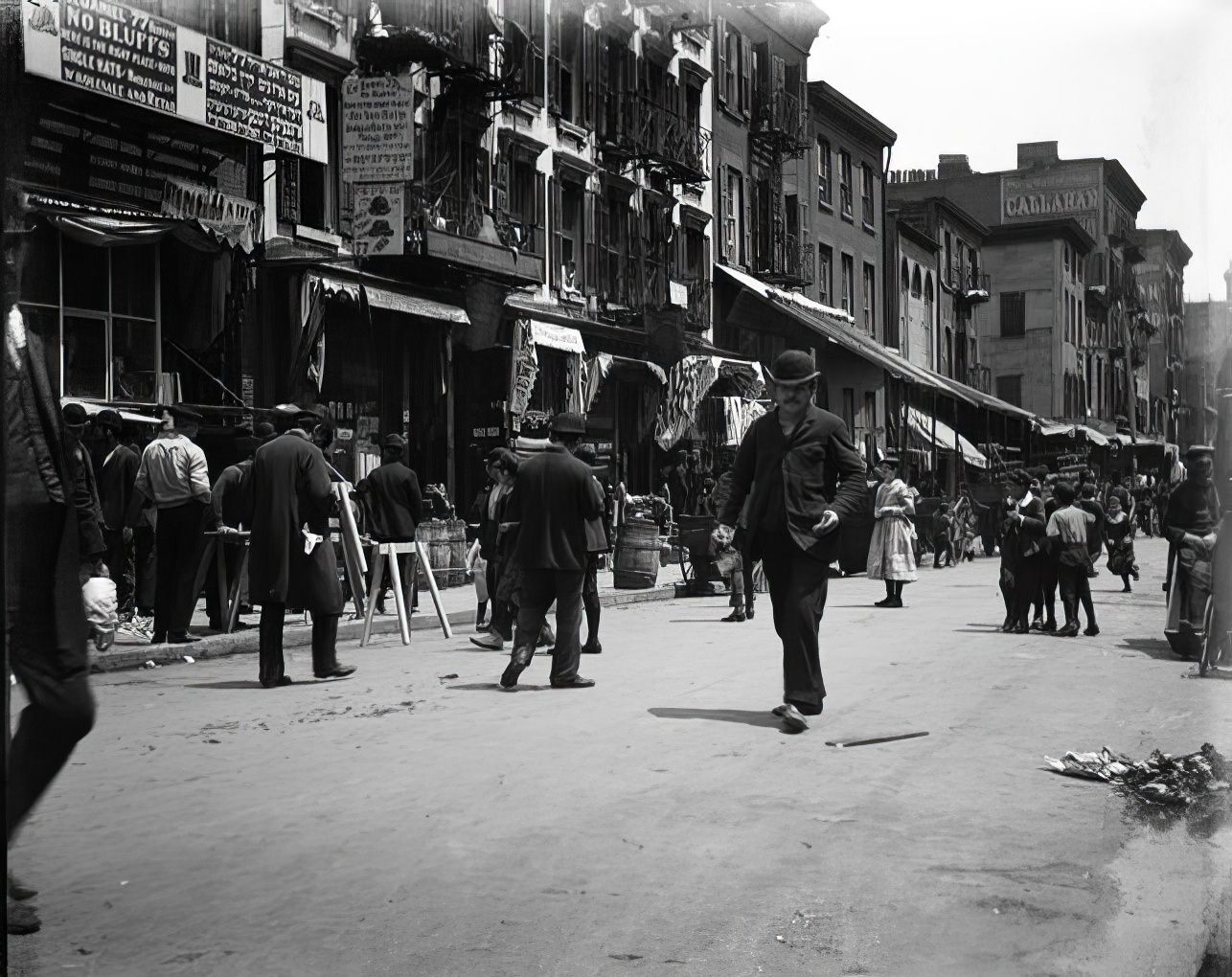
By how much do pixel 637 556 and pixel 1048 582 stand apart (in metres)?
6.90

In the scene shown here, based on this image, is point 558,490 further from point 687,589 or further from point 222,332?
point 687,589

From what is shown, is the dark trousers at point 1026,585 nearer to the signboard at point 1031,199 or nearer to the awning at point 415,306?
the awning at point 415,306

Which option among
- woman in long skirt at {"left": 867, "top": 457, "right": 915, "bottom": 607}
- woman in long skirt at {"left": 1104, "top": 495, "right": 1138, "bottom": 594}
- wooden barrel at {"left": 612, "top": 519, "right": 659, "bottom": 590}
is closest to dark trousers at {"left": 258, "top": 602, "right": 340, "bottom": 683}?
woman in long skirt at {"left": 867, "top": 457, "right": 915, "bottom": 607}

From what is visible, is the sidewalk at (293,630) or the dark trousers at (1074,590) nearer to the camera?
the sidewalk at (293,630)

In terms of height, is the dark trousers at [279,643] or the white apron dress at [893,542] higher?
the white apron dress at [893,542]

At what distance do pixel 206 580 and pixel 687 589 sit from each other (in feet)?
25.9

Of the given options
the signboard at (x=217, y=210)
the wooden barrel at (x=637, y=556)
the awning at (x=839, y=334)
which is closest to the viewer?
the signboard at (x=217, y=210)

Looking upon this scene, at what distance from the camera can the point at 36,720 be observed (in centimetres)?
389

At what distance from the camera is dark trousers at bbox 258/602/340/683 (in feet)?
33.3

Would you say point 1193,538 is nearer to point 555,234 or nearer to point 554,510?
point 554,510

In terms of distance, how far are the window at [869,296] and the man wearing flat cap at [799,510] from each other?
122 ft

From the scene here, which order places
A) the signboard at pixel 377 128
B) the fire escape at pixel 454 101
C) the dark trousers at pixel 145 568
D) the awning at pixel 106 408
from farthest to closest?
the fire escape at pixel 454 101 → the signboard at pixel 377 128 → the awning at pixel 106 408 → the dark trousers at pixel 145 568

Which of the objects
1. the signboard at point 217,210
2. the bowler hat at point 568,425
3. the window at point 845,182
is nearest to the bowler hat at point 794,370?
the bowler hat at point 568,425

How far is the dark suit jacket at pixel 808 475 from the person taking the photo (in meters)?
8.09
